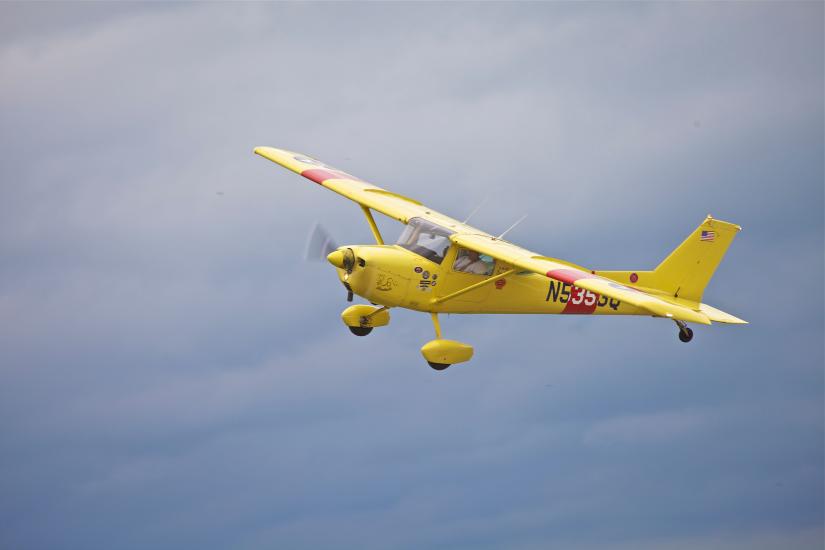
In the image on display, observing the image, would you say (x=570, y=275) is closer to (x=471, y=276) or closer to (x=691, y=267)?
(x=471, y=276)

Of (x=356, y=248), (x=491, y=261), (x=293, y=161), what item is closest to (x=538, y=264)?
(x=491, y=261)

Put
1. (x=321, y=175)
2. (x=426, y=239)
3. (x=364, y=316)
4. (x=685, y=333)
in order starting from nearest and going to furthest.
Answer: (x=426, y=239) < (x=364, y=316) < (x=685, y=333) < (x=321, y=175)

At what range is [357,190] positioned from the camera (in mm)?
34062

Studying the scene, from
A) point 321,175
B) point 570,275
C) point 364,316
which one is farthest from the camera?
point 321,175

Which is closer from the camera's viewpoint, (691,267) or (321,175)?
(691,267)

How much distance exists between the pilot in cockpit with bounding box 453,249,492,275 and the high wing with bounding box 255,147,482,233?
78 centimetres

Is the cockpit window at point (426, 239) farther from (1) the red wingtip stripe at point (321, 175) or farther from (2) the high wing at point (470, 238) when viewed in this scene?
(1) the red wingtip stripe at point (321, 175)

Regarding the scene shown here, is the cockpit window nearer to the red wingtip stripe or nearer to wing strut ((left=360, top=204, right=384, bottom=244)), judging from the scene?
wing strut ((left=360, top=204, right=384, bottom=244))

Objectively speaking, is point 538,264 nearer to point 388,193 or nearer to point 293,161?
point 388,193

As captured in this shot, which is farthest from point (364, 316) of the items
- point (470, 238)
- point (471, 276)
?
point (470, 238)

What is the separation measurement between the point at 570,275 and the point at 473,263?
296cm

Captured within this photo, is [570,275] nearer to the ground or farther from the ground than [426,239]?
nearer to the ground

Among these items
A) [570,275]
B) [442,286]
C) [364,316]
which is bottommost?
[364,316]

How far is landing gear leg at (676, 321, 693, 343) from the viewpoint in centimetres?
3288
